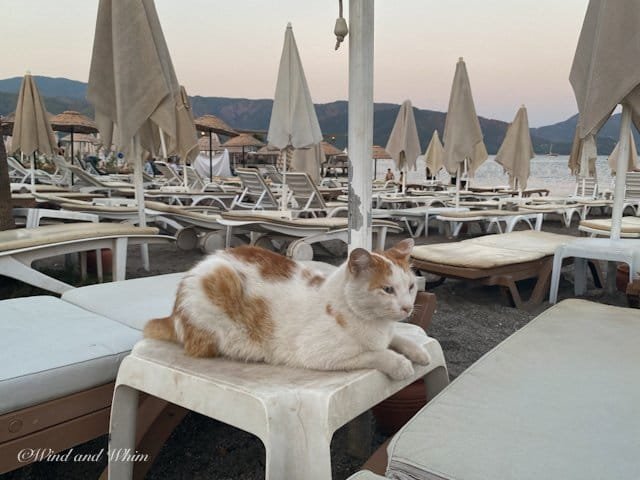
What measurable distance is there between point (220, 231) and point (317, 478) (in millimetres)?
4704

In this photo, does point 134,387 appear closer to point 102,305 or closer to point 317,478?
point 317,478

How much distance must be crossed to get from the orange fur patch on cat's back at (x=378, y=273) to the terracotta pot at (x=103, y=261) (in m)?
3.89

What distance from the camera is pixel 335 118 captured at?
49500mm

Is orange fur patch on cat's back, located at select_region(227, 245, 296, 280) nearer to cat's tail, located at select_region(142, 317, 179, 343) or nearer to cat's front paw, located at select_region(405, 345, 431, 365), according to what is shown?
cat's tail, located at select_region(142, 317, 179, 343)

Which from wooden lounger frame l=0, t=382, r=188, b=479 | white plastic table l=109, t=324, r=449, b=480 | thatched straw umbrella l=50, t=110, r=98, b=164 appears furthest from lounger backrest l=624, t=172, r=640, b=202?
thatched straw umbrella l=50, t=110, r=98, b=164

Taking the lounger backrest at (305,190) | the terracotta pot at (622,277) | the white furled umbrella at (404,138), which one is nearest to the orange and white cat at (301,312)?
the terracotta pot at (622,277)

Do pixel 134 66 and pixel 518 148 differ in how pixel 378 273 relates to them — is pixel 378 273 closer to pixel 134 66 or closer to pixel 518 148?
pixel 134 66

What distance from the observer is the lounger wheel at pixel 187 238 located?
18.9ft

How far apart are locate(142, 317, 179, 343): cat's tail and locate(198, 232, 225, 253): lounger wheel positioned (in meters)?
4.05

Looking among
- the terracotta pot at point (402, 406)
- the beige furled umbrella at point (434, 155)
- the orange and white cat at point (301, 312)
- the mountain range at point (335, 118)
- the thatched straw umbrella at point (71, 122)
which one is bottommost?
the terracotta pot at point (402, 406)

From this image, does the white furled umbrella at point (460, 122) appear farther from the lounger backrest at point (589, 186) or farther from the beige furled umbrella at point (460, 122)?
the lounger backrest at point (589, 186)

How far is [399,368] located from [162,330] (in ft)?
2.37

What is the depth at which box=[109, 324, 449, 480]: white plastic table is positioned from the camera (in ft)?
3.16

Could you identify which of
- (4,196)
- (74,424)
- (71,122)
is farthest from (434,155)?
(74,424)
